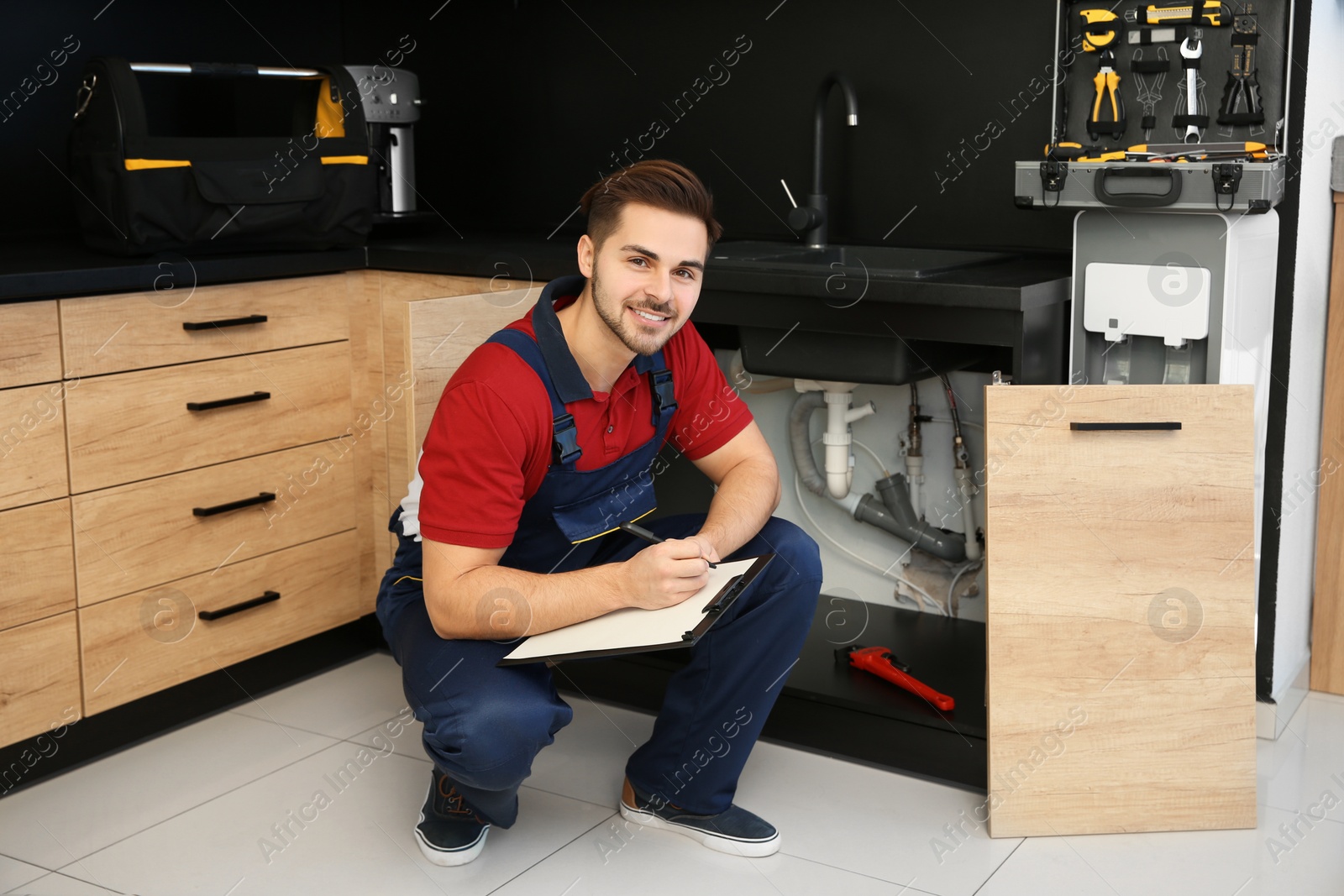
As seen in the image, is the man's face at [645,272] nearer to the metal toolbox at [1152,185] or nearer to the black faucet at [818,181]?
the metal toolbox at [1152,185]

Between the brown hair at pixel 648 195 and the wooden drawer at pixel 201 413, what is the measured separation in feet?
2.93

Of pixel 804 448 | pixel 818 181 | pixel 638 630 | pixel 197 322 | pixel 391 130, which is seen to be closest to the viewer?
pixel 638 630

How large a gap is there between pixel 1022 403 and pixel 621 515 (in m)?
0.62

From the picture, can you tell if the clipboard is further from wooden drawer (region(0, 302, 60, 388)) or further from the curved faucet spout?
the curved faucet spout

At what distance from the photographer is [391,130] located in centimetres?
280

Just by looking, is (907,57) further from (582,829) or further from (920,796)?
(582,829)

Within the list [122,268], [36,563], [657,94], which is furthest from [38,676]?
[657,94]

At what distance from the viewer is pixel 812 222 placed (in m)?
2.53

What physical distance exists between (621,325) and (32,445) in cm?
99

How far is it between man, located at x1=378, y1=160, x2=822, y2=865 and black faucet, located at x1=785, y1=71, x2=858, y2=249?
61cm

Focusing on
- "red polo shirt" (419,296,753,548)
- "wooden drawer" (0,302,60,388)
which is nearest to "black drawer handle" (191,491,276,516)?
"wooden drawer" (0,302,60,388)

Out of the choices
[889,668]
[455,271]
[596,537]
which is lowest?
[889,668]

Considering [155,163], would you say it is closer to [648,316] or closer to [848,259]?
[648,316]

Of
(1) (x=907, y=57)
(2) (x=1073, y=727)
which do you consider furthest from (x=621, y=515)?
(1) (x=907, y=57)
